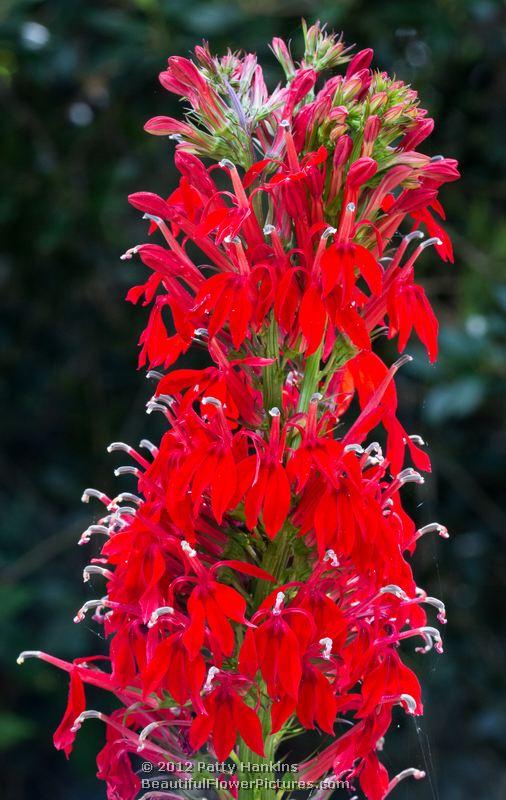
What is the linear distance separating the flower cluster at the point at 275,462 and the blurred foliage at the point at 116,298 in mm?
1496

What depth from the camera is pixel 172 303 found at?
109cm

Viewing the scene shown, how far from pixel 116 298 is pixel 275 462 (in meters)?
2.39

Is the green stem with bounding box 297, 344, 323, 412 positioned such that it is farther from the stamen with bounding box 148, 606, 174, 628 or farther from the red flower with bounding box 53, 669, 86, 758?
the red flower with bounding box 53, 669, 86, 758

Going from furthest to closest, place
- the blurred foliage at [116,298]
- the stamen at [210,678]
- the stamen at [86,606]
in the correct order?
the blurred foliage at [116,298] < the stamen at [86,606] < the stamen at [210,678]

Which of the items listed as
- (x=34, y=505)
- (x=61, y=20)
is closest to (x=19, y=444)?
(x=34, y=505)

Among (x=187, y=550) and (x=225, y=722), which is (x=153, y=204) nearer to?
(x=187, y=550)

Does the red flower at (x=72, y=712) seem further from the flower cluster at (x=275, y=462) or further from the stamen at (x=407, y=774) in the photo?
the stamen at (x=407, y=774)

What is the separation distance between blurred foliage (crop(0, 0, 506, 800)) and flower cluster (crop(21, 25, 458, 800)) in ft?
4.91

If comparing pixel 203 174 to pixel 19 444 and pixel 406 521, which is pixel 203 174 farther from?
pixel 19 444

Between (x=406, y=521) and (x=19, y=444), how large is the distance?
8.30ft

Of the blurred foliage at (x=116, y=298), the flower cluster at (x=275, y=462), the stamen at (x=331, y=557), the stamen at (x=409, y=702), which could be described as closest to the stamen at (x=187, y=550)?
the flower cluster at (x=275, y=462)

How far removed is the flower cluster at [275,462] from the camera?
3.16 feet

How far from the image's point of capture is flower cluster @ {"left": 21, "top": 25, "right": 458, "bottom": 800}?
0.96m

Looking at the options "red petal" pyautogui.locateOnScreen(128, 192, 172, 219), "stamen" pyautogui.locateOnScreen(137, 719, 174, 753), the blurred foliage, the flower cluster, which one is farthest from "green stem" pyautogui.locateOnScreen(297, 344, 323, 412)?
the blurred foliage
